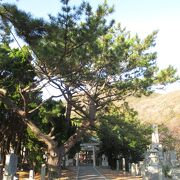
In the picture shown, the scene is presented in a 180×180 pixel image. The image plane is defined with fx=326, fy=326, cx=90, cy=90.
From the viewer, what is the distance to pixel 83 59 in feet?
40.6

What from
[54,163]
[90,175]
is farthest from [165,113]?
[54,163]

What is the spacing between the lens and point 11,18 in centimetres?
991

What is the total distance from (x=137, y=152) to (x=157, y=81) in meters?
17.1

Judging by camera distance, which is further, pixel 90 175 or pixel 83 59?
pixel 90 175

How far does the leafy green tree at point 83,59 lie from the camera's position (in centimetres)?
1025

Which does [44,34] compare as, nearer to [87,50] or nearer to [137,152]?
[87,50]

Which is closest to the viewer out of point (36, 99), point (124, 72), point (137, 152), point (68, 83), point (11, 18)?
point (11, 18)

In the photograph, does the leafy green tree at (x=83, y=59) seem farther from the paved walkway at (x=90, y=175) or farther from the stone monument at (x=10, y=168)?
the paved walkway at (x=90, y=175)

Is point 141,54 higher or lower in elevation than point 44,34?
higher

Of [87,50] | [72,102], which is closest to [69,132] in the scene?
[72,102]

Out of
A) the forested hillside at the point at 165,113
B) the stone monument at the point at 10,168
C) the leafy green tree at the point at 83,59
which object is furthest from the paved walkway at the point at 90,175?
the forested hillside at the point at 165,113

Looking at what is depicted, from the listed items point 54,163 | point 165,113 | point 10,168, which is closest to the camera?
point 10,168

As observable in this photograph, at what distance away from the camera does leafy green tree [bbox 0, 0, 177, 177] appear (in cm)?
1025

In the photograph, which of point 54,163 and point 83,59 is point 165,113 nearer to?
point 54,163
